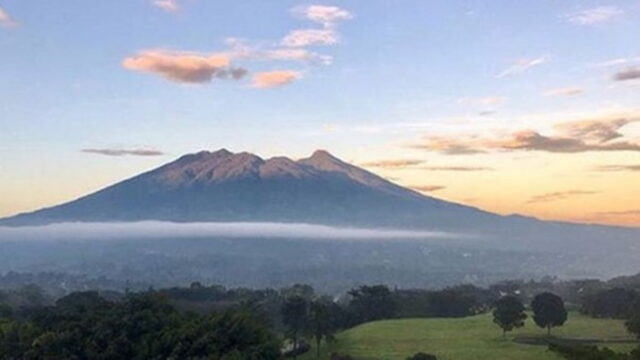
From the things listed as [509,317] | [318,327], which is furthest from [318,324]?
[509,317]

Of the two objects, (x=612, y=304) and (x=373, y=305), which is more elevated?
(x=612, y=304)

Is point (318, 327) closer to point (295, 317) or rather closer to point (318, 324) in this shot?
point (318, 324)

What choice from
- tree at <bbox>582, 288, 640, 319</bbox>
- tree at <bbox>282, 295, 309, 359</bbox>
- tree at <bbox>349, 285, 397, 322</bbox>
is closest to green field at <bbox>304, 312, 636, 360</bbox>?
tree at <bbox>582, 288, 640, 319</bbox>

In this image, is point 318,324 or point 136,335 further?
point 318,324

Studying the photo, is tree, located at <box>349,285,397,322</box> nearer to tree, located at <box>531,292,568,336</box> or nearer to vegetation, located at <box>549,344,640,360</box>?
tree, located at <box>531,292,568,336</box>

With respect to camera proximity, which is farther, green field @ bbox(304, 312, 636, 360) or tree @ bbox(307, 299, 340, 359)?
tree @ bbox(307, 299, 340, 359)

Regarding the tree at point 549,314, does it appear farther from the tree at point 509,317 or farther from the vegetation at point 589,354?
the vegetation at point 589,354

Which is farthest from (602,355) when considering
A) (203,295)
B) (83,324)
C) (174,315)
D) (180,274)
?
(180,274)
